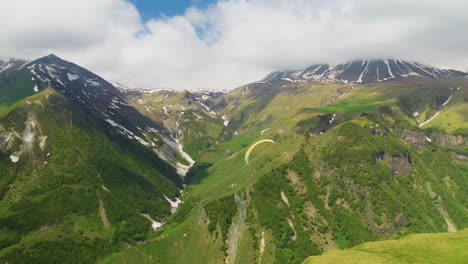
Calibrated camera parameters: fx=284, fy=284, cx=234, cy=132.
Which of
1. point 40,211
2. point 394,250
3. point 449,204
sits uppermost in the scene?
point 40,211

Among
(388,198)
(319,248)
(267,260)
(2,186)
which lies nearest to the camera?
(267,260)

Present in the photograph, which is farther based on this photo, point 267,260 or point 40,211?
point 40,211

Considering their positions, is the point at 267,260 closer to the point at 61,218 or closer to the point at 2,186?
the point at 61,218

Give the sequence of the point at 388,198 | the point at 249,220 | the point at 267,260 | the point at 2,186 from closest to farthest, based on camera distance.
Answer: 1. the point at 267,260
2. the point at 249,220
3. the point at 388,198
4. the point at 2,186

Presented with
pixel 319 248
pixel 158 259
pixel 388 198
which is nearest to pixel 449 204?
pixel 388 198

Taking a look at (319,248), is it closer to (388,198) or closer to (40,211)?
(388,198)

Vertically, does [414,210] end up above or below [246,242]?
below
